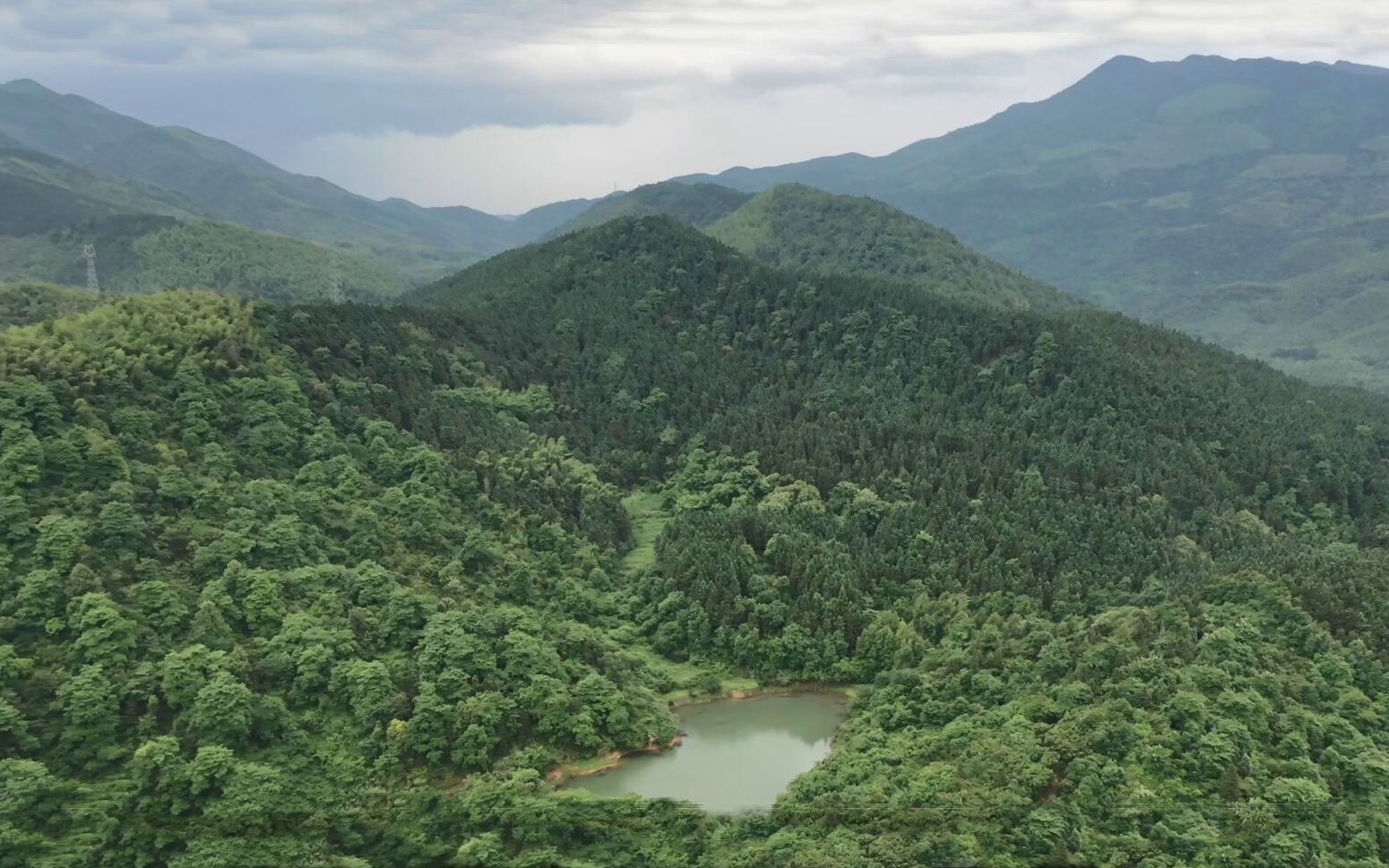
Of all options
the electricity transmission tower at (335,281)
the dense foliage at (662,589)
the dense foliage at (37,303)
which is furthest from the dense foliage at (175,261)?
the dense foliage at (662,589)

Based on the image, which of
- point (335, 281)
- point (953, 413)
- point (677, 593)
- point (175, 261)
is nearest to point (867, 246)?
point (953, 413)

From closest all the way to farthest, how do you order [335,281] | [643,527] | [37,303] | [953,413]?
[643,527] < [37,303] < [953,413] < [335,281]

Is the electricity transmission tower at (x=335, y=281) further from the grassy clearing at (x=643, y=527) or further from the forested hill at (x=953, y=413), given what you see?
the grassy clearing at (x=643, y=527)

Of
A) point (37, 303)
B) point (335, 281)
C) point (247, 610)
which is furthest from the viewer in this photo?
point (335, 281)

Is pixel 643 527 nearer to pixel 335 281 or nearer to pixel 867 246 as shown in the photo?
pixel 867 246

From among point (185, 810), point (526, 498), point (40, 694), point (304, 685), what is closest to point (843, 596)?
point (526, 498)

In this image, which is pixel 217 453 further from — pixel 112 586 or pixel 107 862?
pixel 107 862
